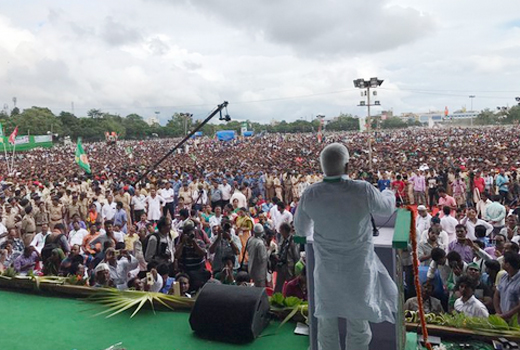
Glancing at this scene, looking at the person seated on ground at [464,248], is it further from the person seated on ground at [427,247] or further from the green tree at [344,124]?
the green tree at [344,124]

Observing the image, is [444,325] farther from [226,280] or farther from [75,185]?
[75,185]

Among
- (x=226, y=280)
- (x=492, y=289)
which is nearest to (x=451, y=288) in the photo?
(x=492, y=289)

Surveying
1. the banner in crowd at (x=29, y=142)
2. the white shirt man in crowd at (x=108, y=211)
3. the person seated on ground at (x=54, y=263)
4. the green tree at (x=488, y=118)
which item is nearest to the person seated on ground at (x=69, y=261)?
the person seated on ground at (x=54, y=263)

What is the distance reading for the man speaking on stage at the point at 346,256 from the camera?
2.20m

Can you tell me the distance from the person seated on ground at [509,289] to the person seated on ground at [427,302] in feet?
1.65

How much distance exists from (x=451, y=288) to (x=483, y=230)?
187 cm

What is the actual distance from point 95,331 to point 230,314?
1033 millimetres

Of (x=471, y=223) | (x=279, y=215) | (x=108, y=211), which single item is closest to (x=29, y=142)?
(x=108, y=211)

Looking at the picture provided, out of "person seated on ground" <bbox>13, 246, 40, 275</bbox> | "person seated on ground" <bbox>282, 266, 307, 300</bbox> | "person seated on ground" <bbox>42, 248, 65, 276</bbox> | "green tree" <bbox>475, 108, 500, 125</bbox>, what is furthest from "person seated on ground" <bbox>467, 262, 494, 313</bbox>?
"green tree" <bbox>475, 108, 500, 125</bbox>

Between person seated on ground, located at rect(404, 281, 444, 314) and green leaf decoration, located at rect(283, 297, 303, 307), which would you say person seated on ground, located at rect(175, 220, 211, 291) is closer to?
green leaf decoration, located at rect(283, 297, 303, 307)

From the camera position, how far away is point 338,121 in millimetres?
84500

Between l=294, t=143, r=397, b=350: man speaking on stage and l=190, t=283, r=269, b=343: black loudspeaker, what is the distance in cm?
73

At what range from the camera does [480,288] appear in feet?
14.3

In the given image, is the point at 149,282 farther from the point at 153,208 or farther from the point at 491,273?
the point at 153,208
